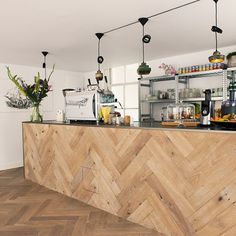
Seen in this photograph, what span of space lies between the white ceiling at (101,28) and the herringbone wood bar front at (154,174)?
1.34 m

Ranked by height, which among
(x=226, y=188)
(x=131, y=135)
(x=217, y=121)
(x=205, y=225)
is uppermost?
(x=217, y=121)

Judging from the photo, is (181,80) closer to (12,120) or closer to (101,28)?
(101,28)

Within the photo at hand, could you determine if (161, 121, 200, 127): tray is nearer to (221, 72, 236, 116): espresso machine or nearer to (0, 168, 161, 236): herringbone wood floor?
(221, 72, 236, 116): espresso machine

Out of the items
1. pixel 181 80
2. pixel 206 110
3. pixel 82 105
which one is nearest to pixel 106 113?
pixel 82 105

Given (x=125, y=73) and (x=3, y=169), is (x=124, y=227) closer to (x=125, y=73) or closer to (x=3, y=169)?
(x=3, y=169)

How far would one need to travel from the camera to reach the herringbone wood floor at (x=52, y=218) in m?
2.65

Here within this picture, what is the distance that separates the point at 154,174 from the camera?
258 centimetres

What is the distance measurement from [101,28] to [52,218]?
8.18ft

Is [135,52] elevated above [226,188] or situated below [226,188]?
above

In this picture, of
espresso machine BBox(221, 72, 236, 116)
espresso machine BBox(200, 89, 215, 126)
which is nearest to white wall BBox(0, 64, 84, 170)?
espresso machine BBox(200, 89, 215, 126)

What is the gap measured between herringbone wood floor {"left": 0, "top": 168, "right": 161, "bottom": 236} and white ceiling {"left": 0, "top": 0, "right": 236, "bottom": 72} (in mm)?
2351

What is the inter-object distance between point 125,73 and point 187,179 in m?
4.46

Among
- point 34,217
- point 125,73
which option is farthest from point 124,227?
point 125,73

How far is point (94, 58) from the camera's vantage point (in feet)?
17.6
